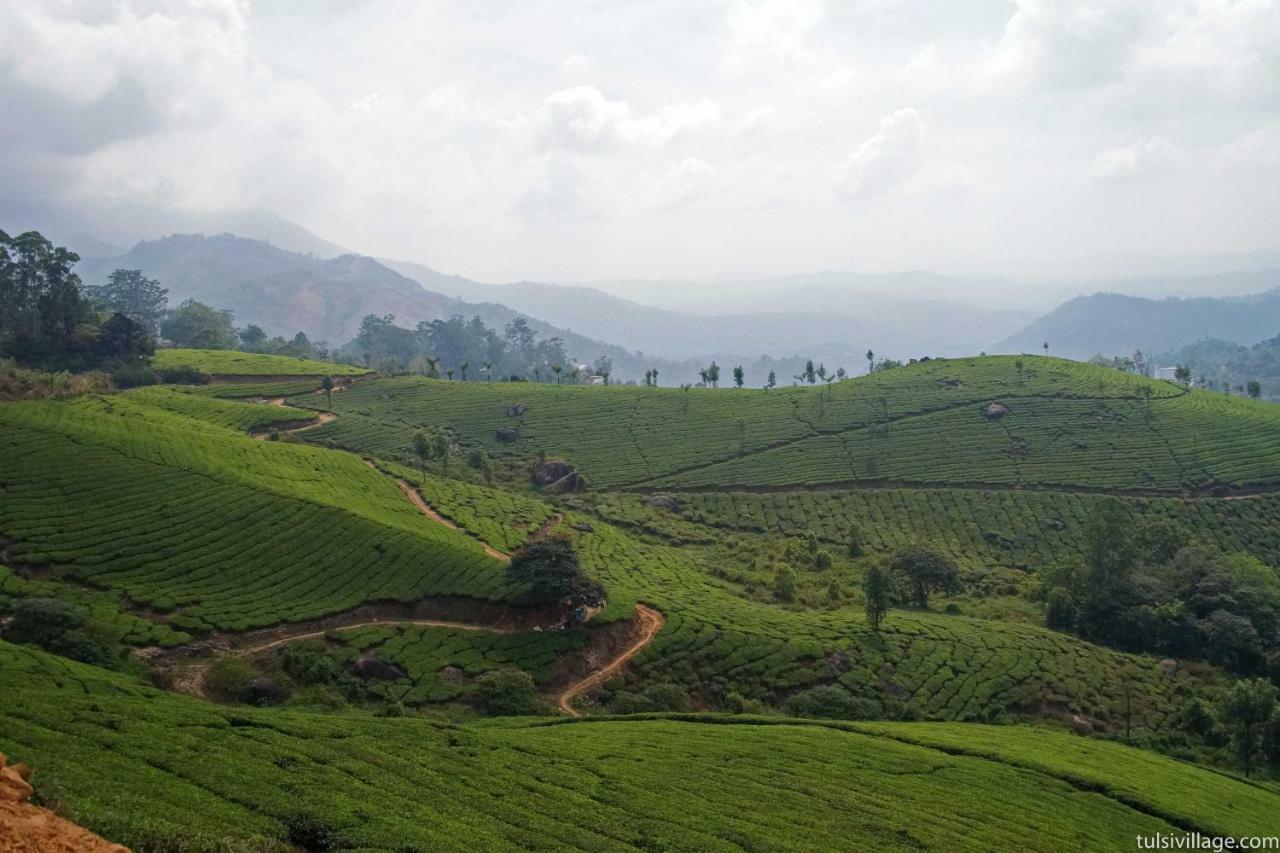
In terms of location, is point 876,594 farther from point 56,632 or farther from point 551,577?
point 56,632

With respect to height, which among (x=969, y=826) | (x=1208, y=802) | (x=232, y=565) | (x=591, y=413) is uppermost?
(x=591, y=413)

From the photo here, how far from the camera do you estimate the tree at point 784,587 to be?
199 ft

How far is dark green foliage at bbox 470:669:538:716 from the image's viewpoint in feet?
118

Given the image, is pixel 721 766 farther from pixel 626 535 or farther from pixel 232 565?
pixel 626 535

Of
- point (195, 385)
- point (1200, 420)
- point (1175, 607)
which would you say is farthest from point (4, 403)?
point (1200, 420)

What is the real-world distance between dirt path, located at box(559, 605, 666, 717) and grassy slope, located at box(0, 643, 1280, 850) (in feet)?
16.3

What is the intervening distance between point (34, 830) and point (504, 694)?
22.5 m

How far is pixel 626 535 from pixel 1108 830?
46782 millimetres

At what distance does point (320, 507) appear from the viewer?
2018 inches

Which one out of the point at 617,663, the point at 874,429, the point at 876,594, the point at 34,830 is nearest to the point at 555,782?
the point at 34,830

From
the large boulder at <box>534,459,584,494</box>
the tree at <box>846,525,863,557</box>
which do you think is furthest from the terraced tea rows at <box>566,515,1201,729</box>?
the large boulder at <box>534,459,584,494</box>

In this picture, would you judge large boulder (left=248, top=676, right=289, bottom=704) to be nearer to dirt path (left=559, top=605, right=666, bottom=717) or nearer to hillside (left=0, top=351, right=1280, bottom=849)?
hillside (left=0, top=351, right=1280, bottom=849)

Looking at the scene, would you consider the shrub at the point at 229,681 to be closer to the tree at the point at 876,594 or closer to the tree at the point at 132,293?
the tree at the point at 876,594

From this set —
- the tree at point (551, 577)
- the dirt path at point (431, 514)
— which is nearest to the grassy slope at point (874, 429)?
the dirt path at point (431, 514)
